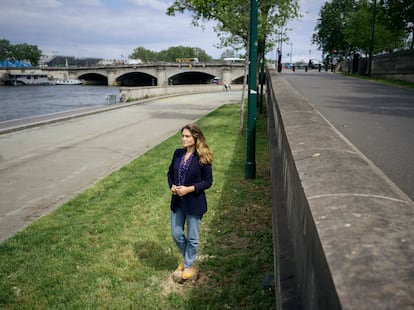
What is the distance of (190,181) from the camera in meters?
3.79

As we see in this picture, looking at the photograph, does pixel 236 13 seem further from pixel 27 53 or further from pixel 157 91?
pixel 27 53

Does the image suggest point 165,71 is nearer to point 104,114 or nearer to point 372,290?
point 104,114

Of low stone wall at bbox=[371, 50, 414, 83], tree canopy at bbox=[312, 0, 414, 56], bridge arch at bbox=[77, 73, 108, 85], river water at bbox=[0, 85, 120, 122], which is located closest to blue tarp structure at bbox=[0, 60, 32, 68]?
bridge arch at bbox=[77, 73, 108, 85]

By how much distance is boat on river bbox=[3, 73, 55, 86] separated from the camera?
97062mm

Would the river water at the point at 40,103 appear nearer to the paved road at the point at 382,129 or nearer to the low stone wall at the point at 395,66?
the low stone wall at the point at 395,66

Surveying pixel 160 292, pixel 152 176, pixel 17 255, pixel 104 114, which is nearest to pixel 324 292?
pixel 160 292

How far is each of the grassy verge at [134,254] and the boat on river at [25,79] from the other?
10329cm

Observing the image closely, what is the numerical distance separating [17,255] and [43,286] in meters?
0.92

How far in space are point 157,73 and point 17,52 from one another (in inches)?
3561

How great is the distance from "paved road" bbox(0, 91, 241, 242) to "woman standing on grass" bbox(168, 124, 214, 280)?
2.79 meters

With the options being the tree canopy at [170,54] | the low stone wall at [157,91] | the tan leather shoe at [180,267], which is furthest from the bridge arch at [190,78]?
the tan leather shoe at [180,267]

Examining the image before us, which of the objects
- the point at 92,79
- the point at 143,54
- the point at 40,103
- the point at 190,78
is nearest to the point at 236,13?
the point at 40,103

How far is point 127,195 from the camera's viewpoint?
271 inches

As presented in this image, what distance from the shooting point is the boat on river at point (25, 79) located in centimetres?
9706
